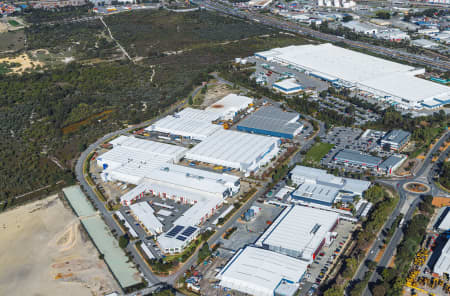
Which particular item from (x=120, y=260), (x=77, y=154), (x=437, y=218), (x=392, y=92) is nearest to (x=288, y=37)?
(x=392, y=92)

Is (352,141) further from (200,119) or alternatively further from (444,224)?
(200,119)

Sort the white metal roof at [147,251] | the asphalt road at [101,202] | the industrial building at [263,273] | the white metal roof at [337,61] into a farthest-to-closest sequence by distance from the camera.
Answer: the white metal roof at [337,61] → the white metal roof at [147,251] → the asphalt road at [101,202] → the industrial building at [263,273]

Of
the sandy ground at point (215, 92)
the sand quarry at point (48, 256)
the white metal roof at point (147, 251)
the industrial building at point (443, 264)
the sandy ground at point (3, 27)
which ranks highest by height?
the industrial building at point (443, 264)

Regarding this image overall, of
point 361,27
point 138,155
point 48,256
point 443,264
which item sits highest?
point 361,27

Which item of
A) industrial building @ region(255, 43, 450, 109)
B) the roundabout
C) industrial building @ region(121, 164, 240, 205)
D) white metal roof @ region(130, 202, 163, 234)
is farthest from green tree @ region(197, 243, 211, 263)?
industrial building @ region(255, 43, 450, 109)

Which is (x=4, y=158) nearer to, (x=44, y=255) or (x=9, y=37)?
(x=44, y=255)

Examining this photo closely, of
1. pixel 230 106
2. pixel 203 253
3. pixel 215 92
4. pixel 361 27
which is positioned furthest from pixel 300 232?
pixel 361 27

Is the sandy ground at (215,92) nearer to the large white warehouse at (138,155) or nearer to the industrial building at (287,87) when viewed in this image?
the industrial building at (287,87)

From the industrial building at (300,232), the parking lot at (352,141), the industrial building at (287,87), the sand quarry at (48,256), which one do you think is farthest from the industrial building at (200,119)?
the industrial building at (300,232)
